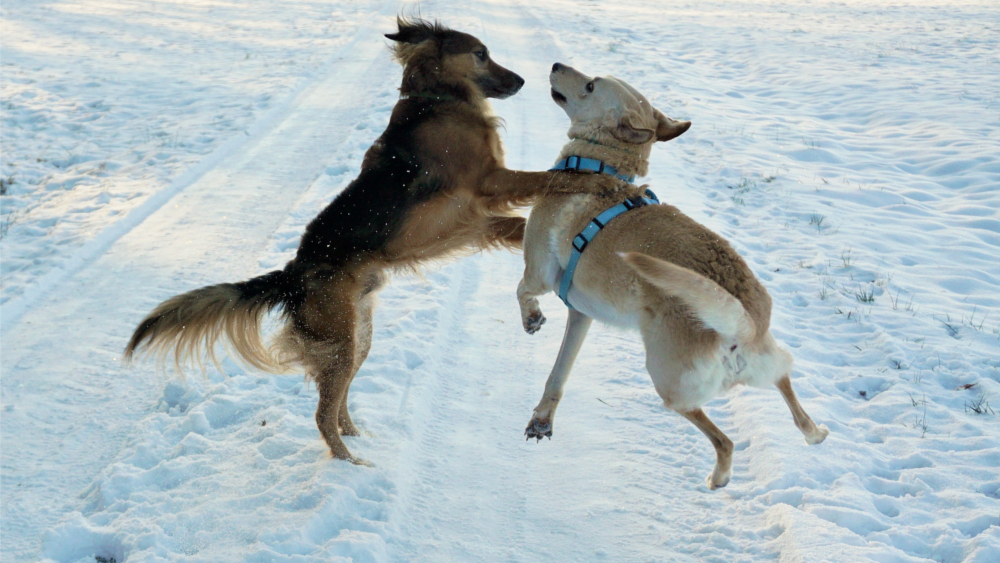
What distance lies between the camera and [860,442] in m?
3.94

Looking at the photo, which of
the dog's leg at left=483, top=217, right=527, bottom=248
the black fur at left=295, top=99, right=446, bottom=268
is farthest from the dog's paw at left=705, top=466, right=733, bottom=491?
the black fur at left=295, top=99, right=446, bottom=268

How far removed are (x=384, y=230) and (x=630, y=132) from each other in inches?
62.0

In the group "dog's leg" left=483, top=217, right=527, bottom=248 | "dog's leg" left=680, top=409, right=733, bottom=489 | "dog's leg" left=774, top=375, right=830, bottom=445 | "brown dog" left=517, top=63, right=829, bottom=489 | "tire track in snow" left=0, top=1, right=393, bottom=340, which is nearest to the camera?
"brown dog" left=517, top=63, right=829, bottom=489

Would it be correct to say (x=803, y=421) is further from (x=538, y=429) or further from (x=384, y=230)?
(x=384, y=230)

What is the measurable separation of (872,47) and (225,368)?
15943 millimetres

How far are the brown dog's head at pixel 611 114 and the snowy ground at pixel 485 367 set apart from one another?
1633 millimetres

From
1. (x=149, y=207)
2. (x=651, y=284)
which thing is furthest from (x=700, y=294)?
(x=149, y=207)

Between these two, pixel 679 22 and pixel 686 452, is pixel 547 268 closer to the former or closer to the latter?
pixel 686 452

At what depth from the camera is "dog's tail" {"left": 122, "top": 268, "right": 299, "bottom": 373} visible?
144 inches

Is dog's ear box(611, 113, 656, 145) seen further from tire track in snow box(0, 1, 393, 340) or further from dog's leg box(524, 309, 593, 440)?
tire track in snow box(0, 1, 393, 340)

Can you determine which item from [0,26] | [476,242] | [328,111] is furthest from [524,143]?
[0,26]

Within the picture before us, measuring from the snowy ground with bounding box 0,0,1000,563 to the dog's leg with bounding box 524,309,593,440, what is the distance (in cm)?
22

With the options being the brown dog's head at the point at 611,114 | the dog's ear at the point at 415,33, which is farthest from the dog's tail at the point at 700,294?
the dog's ear at the point at 415,33

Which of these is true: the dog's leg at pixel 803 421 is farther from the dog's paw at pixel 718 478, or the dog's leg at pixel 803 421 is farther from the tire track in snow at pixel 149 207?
the tire track in snow at pixel 149 207
